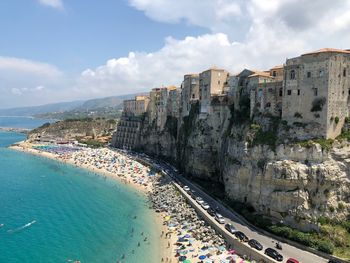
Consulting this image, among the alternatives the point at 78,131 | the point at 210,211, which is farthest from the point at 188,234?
the point at 78,131

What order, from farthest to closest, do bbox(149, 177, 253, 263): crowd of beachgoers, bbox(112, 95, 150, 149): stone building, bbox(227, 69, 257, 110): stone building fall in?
bbox(112, 95, 150, 149): stone building
bbox(227, 69, 257, 110): stone building
bbox(149, 177, 253, 263): crowd of beachgoers

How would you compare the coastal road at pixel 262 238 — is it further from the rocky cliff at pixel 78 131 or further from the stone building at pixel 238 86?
the rocky cliff at pixel 78 131

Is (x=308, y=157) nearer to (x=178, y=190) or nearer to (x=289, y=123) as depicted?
(x=289, y=123)

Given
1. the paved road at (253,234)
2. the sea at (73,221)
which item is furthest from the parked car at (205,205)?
the sea at (73,221)

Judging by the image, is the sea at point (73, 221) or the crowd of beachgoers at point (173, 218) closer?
the crowd of beachgoers at point (173, 218)

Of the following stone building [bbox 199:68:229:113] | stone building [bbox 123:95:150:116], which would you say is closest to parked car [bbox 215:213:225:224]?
stone building [bbox 199:68:229:113]

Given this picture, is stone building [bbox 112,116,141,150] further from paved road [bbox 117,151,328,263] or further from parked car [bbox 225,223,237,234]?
parked car [bbox 225,223,237,234]

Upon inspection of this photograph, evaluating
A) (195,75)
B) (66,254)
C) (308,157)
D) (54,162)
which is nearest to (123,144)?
(54,162)
